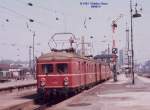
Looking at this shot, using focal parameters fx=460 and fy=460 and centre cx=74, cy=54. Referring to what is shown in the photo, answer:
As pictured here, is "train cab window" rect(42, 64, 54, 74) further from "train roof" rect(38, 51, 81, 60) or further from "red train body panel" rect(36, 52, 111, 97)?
"train roof" rect(38, 51, 81, 60)

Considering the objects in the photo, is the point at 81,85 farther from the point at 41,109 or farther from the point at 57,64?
the point at 41,109

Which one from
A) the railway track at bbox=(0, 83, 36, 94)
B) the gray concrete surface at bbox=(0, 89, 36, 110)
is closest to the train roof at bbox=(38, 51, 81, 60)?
the gray concrete surface at bbox=(0, 89, 36, 110)

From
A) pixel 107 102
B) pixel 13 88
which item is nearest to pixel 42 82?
pixel 107 102

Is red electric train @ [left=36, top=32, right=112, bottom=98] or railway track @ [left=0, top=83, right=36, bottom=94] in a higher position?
red electric train @ [left=36, top=32, right=112, bottom=98]

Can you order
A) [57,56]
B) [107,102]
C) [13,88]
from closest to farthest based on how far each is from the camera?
1. [107,102]
2. [57,56]
3. [13,88]

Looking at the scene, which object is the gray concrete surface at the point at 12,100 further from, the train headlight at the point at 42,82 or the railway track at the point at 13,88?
the railway track at the point at 13,88

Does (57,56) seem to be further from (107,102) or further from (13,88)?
(13,88)

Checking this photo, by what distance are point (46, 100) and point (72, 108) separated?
873 centimetres

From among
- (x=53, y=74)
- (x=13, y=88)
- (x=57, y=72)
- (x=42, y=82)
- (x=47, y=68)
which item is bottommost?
(x=13, y=88)

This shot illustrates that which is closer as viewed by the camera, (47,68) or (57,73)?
(57,73)

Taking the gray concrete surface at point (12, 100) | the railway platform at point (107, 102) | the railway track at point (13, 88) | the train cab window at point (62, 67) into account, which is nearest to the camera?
the railway platform at point (107, 102)

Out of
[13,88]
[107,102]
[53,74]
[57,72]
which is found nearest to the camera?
[107,102]

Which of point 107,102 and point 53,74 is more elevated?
point 53,74

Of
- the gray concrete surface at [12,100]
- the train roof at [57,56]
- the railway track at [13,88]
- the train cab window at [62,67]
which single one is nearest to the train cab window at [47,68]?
the train cab window at [62,67]
